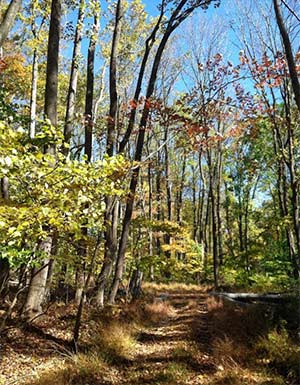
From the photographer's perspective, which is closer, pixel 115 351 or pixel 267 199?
pixel 115 351

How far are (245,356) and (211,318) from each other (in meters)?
2.76

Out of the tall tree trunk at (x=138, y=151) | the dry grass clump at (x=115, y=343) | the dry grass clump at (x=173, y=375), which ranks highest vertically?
the tall tree trunk at (x=138, y=151)

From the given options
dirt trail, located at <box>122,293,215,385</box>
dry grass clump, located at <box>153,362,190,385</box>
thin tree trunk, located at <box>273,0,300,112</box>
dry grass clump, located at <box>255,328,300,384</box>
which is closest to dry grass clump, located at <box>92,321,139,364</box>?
dirt trail, located at <box>122,293,215,385</box>

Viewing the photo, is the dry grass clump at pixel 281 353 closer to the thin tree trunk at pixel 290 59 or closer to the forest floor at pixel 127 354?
the forest floor at pixel 127 354

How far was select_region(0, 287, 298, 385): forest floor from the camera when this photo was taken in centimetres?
444

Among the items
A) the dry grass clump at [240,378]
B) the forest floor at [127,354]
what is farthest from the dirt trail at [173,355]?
the dry grass clump at [240,378]

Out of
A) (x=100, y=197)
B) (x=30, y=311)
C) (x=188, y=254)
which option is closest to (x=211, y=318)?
(x=30, y=311)

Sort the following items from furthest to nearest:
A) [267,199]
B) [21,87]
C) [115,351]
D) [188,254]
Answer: [267,199]
[188,254]
[21,87]
[115,351]

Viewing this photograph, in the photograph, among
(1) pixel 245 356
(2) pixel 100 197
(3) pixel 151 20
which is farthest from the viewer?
(3) pixel 151 20

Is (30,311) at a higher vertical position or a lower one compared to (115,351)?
higher

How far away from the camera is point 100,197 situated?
4.04 m

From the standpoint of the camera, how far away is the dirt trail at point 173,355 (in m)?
4.51

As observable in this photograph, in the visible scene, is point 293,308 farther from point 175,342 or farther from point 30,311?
point 30,311

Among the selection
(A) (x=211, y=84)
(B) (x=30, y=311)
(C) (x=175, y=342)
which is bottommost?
(C) (x=175, y=342)
